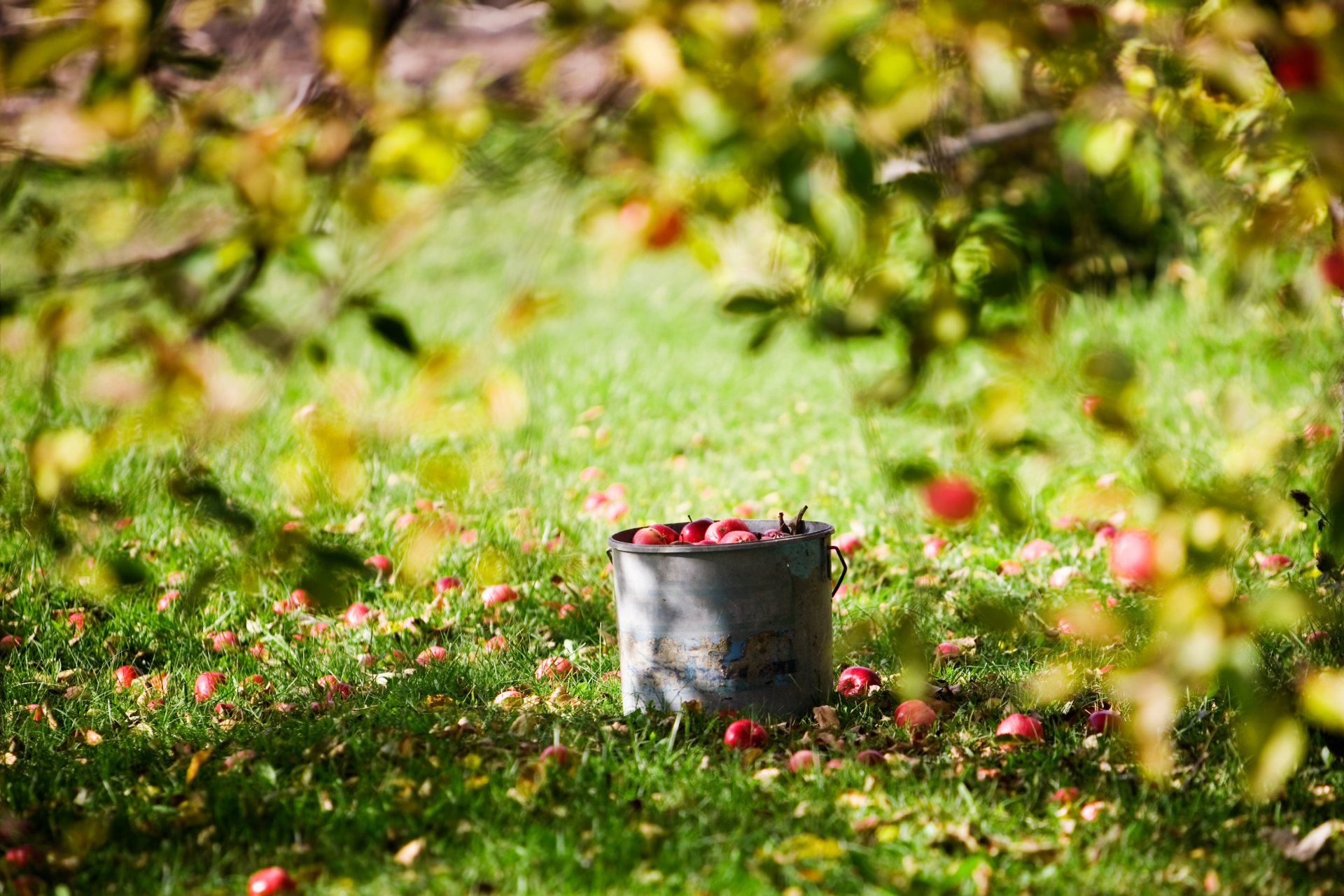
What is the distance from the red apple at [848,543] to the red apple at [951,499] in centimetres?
229

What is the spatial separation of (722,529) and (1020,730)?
29.6 inches

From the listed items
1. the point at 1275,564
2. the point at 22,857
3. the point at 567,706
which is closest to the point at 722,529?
the point at 567,706

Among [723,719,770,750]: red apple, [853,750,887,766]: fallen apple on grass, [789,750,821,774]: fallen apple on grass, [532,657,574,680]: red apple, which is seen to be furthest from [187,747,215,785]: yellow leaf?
[853,750,887,766]: fallen apple on grass

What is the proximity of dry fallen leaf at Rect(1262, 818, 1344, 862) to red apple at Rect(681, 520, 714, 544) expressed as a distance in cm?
122

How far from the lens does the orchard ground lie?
1943 mm

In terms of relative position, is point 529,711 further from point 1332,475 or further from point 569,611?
point 1332,475

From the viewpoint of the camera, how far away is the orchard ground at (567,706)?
1943 mm

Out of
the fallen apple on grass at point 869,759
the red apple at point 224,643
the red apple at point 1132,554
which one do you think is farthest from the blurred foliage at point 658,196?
the red apple at point 224,643

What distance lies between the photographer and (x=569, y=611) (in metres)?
3.47

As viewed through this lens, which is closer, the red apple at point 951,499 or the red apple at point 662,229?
the red apple at point 662,229

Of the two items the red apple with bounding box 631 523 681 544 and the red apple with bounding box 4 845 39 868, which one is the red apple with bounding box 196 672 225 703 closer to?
the red apple with bounding box 4 845 39 868

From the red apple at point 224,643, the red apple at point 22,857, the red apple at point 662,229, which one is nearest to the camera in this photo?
the red apple at point 662,229

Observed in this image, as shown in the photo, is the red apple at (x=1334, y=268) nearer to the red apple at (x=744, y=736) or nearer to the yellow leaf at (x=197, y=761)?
the red apple at (x=744, y=736)

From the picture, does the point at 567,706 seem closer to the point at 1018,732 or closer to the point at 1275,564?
the point at 1018,732
